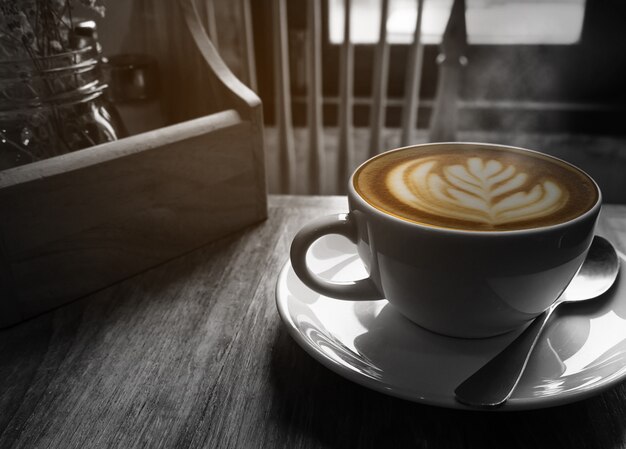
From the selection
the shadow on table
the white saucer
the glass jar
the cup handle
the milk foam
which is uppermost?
the glass jar

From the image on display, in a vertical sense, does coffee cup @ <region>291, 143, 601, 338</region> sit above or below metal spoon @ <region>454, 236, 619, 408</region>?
above

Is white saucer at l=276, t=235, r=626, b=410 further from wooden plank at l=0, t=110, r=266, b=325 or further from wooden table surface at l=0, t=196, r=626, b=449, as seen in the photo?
wooden plank at l=0, t=110, r=266, b=325

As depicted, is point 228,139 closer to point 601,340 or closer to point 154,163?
point 154,163

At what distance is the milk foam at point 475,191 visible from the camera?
403 millimetres

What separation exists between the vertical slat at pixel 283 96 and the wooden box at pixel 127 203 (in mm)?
684

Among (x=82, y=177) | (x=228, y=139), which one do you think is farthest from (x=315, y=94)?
(x=82, y=177)

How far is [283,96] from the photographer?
4.65 ft

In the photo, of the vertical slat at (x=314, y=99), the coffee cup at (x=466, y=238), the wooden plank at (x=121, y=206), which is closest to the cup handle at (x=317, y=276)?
the coffee cup at (x=466, y=238)

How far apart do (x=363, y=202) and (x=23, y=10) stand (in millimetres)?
393

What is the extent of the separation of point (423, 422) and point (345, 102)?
1151mm

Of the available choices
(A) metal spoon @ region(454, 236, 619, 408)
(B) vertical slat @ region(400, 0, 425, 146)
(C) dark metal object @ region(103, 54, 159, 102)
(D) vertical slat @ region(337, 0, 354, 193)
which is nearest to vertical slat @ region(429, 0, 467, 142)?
(B) vertical slat @ region(400, 0, 425, 146)

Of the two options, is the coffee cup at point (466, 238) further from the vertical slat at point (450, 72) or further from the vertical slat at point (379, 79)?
the vertical slat at point (450, 72)

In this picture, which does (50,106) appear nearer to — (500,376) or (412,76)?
(500,376)

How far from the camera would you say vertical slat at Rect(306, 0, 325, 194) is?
133cm
